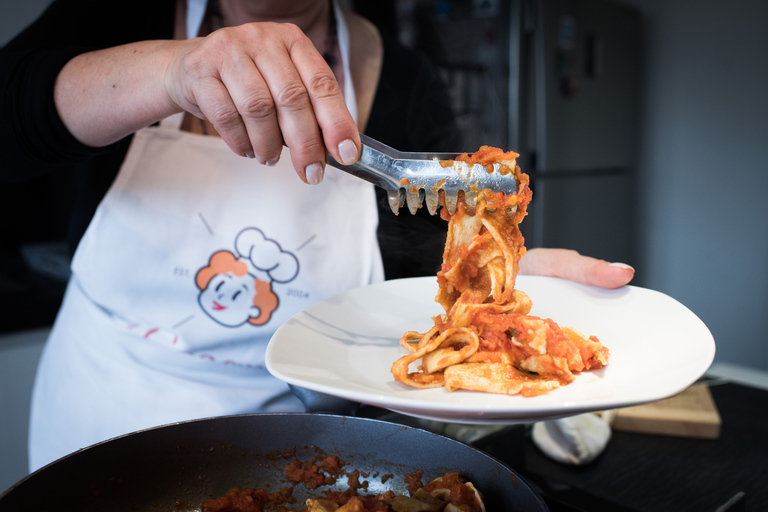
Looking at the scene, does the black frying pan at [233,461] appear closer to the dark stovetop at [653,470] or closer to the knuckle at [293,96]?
the dark stovetop at [653,470]

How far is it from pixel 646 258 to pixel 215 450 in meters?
3.82

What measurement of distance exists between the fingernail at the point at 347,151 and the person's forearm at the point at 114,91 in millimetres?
332

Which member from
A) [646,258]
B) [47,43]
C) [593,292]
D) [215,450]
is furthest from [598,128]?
[215,450]

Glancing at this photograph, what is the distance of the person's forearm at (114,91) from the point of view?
37.4 inches

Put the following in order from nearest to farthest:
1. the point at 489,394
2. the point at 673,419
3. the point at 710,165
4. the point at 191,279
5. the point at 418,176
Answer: the point at 489,394, the point at 418,176, the point at 673,419, the point at 191,279, the point at 710,165

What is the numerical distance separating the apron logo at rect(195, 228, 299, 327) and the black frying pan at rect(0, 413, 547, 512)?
53cm

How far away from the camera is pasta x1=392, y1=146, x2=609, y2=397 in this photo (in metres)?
0.83

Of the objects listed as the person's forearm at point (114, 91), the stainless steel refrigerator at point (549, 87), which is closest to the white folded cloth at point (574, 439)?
the person's forearm at point (114, 91)

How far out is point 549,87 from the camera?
314cm

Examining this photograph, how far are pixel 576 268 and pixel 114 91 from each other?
850mm

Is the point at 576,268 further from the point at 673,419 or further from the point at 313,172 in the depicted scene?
the point at 313,172

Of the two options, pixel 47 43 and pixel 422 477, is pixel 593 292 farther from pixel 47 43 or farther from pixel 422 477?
pixel 47 43

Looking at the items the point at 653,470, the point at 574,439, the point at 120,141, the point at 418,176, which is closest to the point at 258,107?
the point at 418,176

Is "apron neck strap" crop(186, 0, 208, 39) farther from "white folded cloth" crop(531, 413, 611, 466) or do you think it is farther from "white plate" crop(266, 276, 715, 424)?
"white folded cloth" crop(531, 413, 611, 466)
